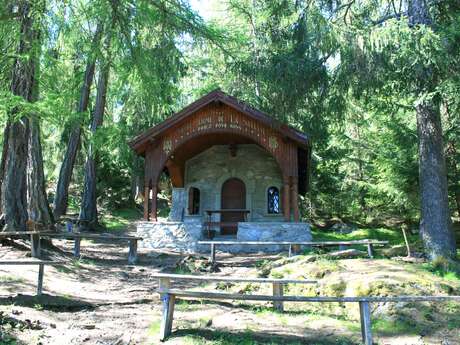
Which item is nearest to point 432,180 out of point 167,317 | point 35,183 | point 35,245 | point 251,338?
point 251,338

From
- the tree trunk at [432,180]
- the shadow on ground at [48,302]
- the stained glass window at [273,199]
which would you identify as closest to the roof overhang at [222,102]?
the stained glass window at [273,199]

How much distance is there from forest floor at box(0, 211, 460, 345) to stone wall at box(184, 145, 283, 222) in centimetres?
667

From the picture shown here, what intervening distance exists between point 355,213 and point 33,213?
1814 centimetres

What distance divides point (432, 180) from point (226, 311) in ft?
17.9

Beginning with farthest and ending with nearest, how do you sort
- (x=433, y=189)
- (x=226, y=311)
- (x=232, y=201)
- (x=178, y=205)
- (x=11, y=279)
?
(x=178, y=205) < (x=232, y=201) < (x=433, y=189) < (x=11, y=279) < (x=226, y=311)

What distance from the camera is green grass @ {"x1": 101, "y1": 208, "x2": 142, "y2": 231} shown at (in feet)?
65.9

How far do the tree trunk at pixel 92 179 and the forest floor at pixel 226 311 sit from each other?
755cm

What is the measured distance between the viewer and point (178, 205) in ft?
53.5

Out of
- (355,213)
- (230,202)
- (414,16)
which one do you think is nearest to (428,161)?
(414,16)

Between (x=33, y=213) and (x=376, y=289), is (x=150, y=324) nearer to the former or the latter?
(x=376, y=289)

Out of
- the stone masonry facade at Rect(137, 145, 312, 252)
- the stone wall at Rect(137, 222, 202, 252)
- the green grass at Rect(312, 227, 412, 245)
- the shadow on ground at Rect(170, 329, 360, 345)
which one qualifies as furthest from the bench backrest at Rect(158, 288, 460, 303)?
the green grass at Rect(312, 227, 412, 245)

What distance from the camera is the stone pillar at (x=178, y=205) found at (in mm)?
16234

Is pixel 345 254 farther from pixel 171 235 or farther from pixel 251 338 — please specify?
pixel 171 235

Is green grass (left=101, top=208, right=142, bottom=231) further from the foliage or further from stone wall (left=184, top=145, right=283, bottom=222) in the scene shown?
stone wall (left=184, top=145, right=283, bottom=222)
